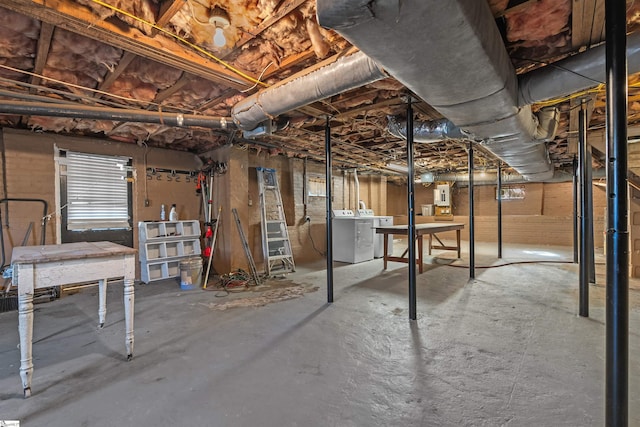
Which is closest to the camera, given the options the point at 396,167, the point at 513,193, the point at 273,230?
the point at 273,230

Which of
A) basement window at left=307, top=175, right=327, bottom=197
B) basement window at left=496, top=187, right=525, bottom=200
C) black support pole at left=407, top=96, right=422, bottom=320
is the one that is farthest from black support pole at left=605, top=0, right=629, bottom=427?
basement window at left=496, top=187, right=525, bottom=200

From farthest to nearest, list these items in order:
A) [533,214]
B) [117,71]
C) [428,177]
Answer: [533,214]
[428,177]
[117,71]

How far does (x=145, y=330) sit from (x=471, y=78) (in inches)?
127

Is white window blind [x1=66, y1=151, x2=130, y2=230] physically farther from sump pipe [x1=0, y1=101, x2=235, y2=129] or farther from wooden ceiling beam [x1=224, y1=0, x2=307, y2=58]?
wooden ceiling beam [x1=224, y1=0, x2=307, y2=58]

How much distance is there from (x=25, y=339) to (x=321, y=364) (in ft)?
6.09

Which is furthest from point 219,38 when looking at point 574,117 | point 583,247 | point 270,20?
point 574,117

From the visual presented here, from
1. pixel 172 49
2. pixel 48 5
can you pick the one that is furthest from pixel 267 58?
pixel 48 5

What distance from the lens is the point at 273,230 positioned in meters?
5.34

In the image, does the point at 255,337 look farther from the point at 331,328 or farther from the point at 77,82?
the point at 77,82

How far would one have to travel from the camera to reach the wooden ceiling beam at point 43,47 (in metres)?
1.96

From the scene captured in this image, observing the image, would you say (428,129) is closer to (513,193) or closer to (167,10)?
(167,10)

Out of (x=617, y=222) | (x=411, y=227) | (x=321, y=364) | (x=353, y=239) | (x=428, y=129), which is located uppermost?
(x=428, y=129)

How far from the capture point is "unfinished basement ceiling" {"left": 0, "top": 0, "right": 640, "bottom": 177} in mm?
1778

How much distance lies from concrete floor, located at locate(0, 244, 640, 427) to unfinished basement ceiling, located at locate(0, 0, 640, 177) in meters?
1.93
